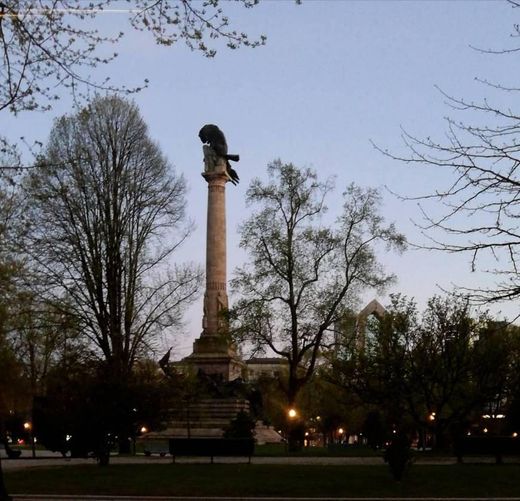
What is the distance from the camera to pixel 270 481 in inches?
823

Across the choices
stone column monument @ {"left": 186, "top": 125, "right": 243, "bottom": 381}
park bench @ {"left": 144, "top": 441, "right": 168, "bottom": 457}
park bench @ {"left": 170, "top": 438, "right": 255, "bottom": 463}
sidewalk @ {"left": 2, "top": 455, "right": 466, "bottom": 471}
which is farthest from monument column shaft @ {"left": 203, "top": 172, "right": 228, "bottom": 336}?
park bench @ {"left": 170, "top": 438, "right": 255, "bottom": 463}

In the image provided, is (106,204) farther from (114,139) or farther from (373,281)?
(373,281)

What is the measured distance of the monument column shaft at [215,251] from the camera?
5188 centimetres

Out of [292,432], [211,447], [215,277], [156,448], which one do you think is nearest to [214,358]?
[215,277]

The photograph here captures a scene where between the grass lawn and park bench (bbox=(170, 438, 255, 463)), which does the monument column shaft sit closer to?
the grass lawn

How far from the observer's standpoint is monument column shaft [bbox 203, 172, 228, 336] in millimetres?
51875

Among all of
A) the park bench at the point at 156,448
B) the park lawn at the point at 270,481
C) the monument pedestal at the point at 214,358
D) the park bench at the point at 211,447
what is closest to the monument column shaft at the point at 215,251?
the monument pedestal at the point at 214,358

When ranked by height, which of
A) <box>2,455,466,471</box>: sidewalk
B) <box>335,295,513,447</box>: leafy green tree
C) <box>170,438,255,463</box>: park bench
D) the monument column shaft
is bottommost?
<box>2,455,466,471</box>: sidewalk

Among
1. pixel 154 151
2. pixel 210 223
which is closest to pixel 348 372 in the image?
pixel 154 151

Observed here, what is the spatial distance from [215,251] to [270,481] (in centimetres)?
3203

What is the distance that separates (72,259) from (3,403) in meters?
13.1

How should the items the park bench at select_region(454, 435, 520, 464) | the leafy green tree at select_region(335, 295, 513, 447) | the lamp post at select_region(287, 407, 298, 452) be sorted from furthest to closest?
the lamp post at select_region(287, 407, 298, 452), the leafy green tree at select_region(335, 295, 513, 447), the park bench at select_region(454, 435, 520, 464)

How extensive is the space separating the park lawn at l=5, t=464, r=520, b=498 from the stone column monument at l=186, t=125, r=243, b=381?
79.0 ft

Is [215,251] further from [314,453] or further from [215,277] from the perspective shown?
[314,453]
